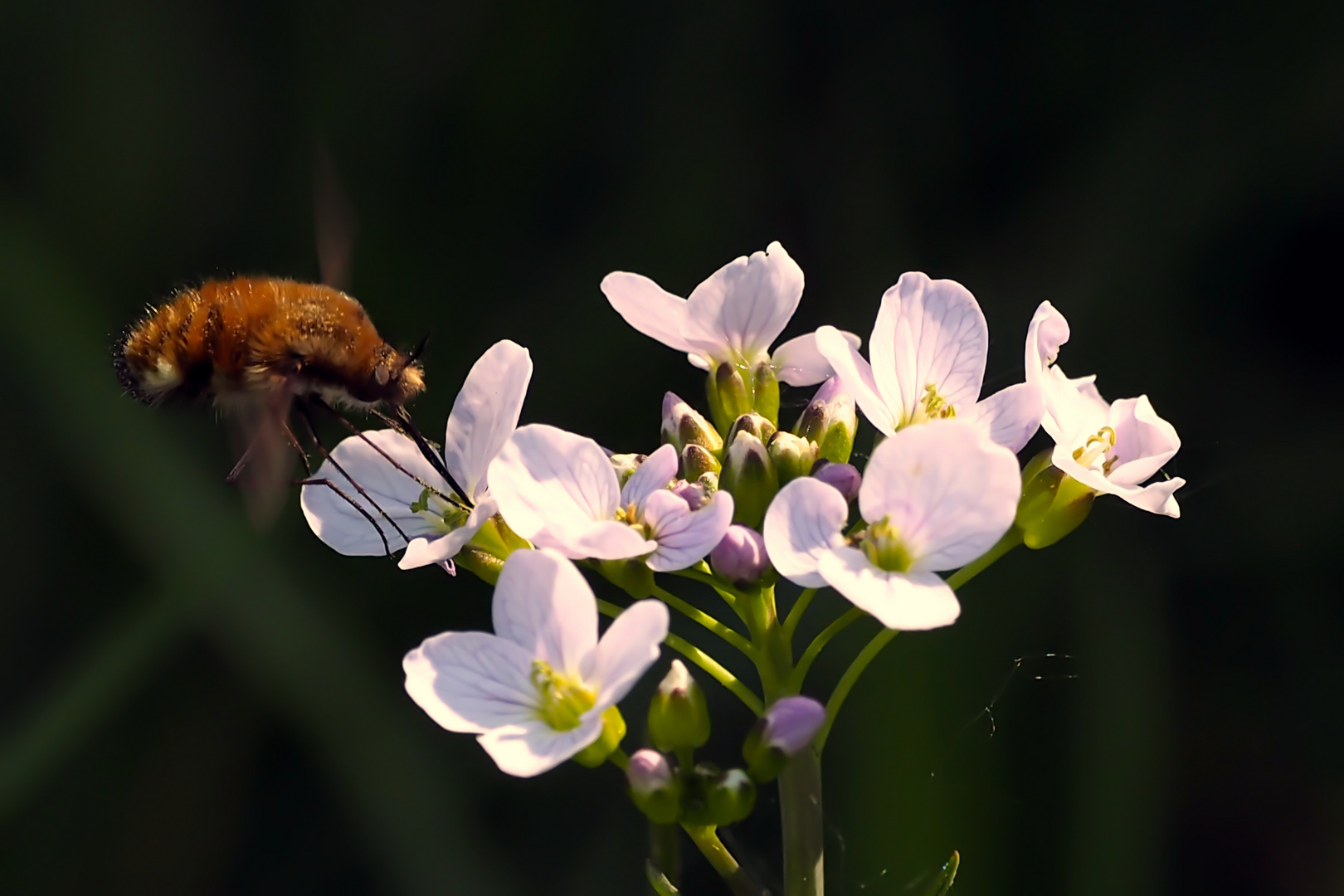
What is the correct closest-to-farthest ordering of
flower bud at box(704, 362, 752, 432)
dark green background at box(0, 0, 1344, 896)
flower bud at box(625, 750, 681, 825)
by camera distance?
1. flower bud at box(625, 750, 681, 825)
2. flower bud at box(704, 362, 752, 432)
3. dark green background at box(0, 0, 1344, 896)

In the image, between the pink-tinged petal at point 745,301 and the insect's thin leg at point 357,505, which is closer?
the insect's thin leg at point 357,505

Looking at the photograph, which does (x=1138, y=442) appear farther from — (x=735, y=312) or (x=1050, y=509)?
(x=735, y=312)

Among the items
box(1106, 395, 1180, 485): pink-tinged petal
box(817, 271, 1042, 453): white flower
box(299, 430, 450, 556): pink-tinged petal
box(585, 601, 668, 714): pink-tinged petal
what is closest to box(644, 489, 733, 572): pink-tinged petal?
box(585, 601, 668, 714): pink-tinged petal

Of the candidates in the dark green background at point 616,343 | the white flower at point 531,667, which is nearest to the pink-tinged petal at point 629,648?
the white flower at point 531,667

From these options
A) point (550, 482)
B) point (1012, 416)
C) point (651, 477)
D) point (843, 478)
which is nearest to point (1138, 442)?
point (1012, 416)

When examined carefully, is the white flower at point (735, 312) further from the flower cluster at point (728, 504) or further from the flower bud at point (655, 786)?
the flower bud at point (655, 786)

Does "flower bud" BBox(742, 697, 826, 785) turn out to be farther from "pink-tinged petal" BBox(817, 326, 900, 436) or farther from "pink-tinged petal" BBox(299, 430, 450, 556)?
"pink-tinged petal" BBox(299, 430, 450, 556)

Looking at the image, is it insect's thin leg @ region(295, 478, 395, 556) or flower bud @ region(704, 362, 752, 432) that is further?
flower bud @ region(704, 362, 752, 432)
